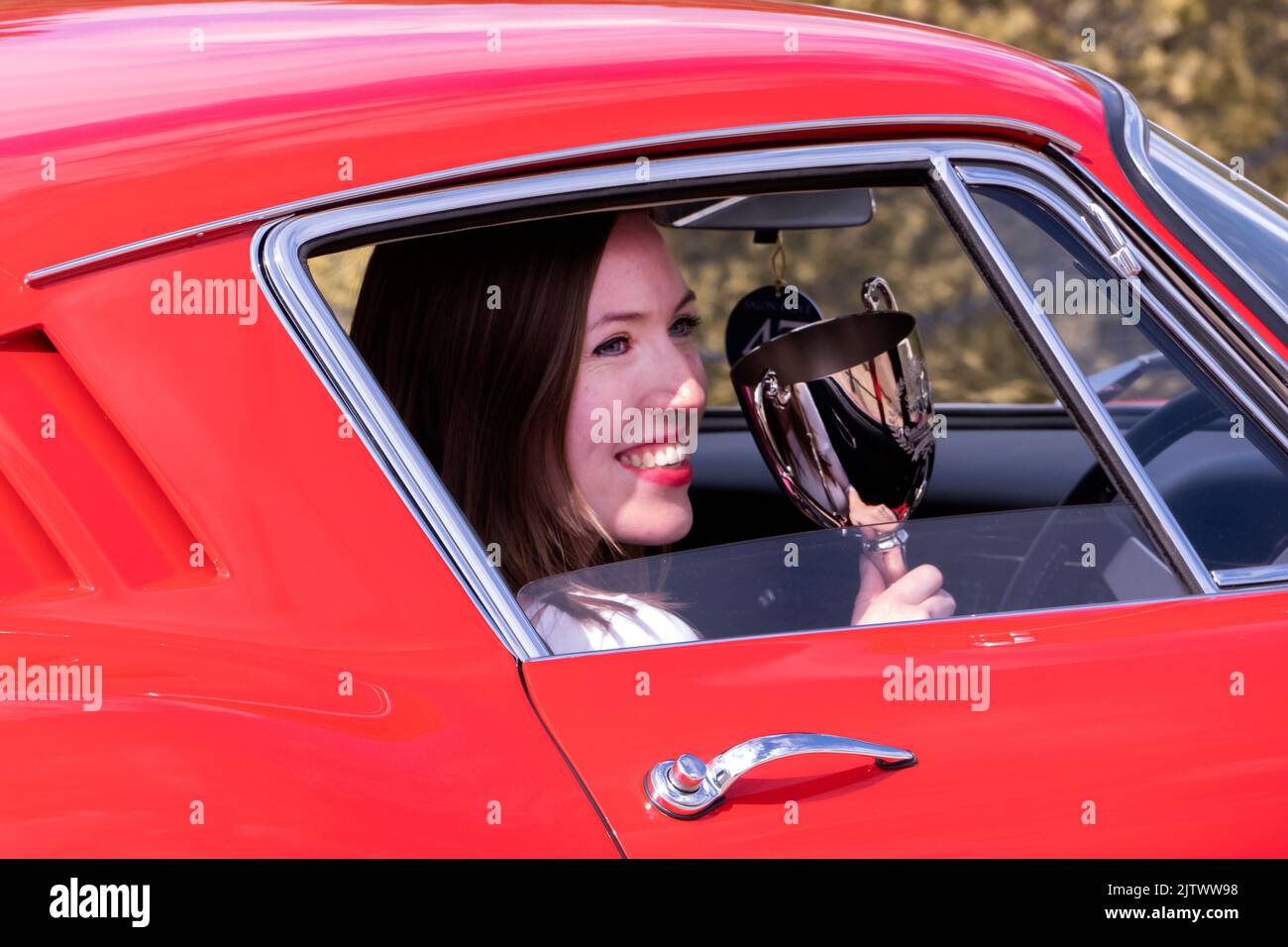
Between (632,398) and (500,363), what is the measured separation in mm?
203

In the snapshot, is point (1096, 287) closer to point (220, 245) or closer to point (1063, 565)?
point (1063, 565)

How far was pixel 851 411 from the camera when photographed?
1957 mm

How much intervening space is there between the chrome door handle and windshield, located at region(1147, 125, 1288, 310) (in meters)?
0.78

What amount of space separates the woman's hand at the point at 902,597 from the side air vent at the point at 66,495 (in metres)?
0.76

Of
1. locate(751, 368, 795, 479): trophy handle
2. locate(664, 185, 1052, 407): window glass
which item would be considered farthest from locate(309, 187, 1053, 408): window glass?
locate(751, 368, 795, 479): trophy handle

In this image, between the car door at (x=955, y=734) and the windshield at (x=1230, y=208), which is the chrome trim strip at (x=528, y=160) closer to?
the windshield at (x=1230, y=208)

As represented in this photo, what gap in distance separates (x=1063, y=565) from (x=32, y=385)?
123 cm

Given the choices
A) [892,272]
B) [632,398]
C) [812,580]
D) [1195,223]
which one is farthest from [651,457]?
[892,272]

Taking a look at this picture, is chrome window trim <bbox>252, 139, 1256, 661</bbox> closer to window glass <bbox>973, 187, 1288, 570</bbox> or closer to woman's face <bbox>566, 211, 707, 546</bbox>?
window glass <bbox>973, 187, 1288, 570</bbox>

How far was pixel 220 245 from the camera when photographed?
4.86 ft

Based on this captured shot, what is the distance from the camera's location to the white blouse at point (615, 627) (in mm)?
1683

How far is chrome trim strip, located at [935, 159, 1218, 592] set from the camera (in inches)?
66.1

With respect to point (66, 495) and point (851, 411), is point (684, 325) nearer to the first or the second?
point (851, 411)
